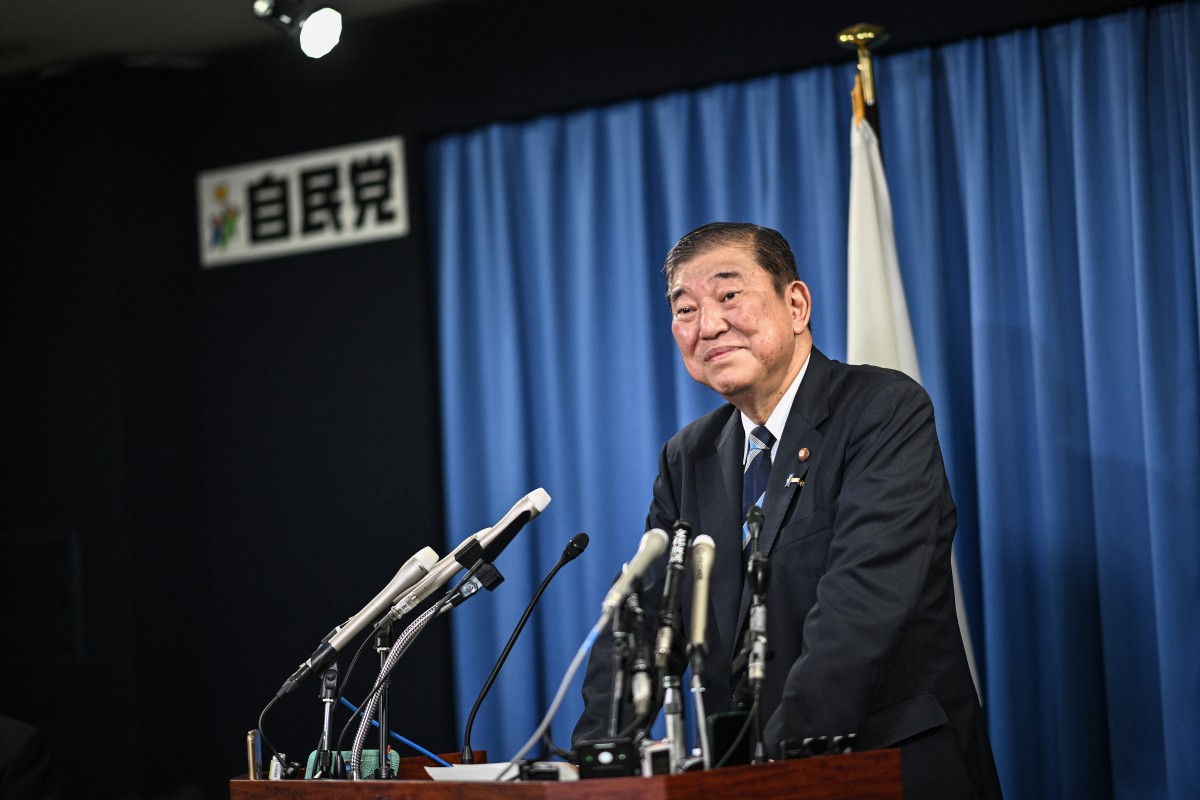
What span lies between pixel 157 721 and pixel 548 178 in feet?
8.19

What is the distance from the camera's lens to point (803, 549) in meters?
2.31

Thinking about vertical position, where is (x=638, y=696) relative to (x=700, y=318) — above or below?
below

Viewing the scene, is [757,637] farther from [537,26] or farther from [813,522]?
[537,26]

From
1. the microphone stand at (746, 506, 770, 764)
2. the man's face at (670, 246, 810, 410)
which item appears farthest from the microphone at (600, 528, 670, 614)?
the man's face at (670, 246, 810, 410)

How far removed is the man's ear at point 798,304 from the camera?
257 cm

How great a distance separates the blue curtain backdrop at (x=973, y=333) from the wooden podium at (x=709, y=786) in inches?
78.6

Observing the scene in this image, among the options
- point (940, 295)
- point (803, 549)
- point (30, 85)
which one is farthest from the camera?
point (30, 85)

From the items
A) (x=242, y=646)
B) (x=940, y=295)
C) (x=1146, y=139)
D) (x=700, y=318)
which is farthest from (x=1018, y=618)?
(x=242, y=646)

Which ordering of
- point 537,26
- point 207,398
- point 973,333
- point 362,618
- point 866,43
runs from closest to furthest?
1. point 362,618
2. point 866,43
3. point 973,333
4. point 537,26
5. point 207,398

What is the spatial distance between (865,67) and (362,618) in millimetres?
2345

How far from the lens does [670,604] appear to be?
1.76 m

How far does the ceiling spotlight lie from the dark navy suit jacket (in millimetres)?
2129

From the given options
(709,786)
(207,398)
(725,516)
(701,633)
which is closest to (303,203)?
(207,398)

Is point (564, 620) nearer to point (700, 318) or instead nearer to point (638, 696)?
point (700, 318)
